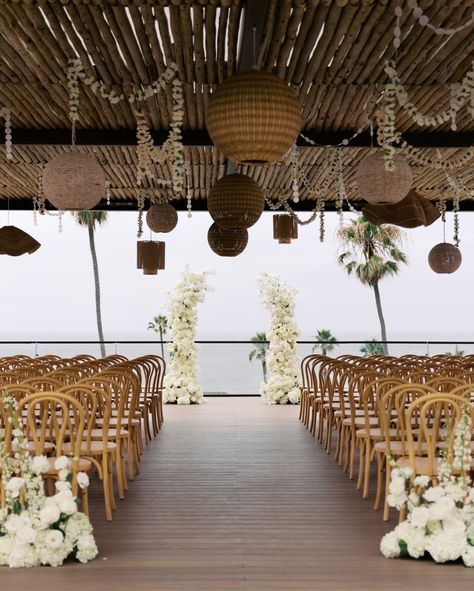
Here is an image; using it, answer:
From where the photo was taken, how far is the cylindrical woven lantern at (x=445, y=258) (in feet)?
36.8

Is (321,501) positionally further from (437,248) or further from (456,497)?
(437,248)

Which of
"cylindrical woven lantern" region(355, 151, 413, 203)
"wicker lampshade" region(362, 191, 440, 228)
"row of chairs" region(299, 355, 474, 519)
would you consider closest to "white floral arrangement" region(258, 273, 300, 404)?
"row of chairs" region(299, 355, 474, 519)

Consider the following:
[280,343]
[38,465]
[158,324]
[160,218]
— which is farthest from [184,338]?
[158,324]

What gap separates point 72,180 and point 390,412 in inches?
119

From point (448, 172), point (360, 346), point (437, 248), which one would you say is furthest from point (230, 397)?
point (448, 172)

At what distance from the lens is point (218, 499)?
5.88m

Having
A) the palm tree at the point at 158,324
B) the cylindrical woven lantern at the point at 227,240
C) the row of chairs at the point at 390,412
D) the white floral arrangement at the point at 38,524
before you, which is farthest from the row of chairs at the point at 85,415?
the palm tree at the point at 158,324

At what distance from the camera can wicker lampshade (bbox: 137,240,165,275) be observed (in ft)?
34.2

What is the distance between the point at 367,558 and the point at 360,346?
10.9m

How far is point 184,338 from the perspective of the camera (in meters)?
13.3

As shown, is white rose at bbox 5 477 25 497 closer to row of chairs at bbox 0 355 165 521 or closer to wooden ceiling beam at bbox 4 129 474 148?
row of chairs at bbox 0 355 165 521

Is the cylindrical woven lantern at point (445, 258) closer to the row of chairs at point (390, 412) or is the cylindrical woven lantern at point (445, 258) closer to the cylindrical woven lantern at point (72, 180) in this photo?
the row of chairs at point (390, 412)

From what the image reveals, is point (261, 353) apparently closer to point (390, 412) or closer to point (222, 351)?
point (222, 351)

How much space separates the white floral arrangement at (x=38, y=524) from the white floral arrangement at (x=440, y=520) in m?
1.68
